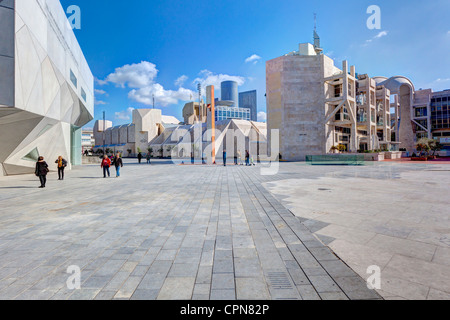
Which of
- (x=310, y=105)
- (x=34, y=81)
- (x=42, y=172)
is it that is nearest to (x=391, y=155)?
(x=310, y=105)

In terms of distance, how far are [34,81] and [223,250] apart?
14.9 meters

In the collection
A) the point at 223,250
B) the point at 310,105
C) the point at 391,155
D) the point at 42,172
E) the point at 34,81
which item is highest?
the point at 310,105

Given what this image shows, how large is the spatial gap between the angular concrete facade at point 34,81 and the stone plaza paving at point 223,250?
774 centimetres

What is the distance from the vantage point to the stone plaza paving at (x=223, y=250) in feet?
8.77

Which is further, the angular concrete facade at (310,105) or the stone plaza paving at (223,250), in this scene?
the angular concrete facade at (310,105)

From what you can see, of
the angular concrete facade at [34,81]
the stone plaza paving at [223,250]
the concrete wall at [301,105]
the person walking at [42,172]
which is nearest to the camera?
the stone plaza paving at [223,250]

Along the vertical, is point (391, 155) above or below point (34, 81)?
below

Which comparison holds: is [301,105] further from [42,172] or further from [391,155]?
[42,172]

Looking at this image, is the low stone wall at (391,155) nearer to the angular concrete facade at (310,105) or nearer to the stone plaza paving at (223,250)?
the angular concrete facade at (310,105)

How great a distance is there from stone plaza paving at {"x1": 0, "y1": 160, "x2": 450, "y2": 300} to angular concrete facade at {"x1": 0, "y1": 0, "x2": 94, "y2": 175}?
774 cm

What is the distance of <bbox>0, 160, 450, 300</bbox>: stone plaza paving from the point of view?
2.67m

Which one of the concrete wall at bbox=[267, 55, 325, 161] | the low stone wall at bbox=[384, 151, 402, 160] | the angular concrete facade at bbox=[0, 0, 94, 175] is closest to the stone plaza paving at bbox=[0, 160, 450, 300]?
the angular concrete facade at bbox=[0, 0, 94, 175]

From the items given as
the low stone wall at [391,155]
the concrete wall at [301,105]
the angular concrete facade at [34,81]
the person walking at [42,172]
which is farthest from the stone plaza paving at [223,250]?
the low stone wall at [391,155]

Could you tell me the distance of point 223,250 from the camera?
149 inches
